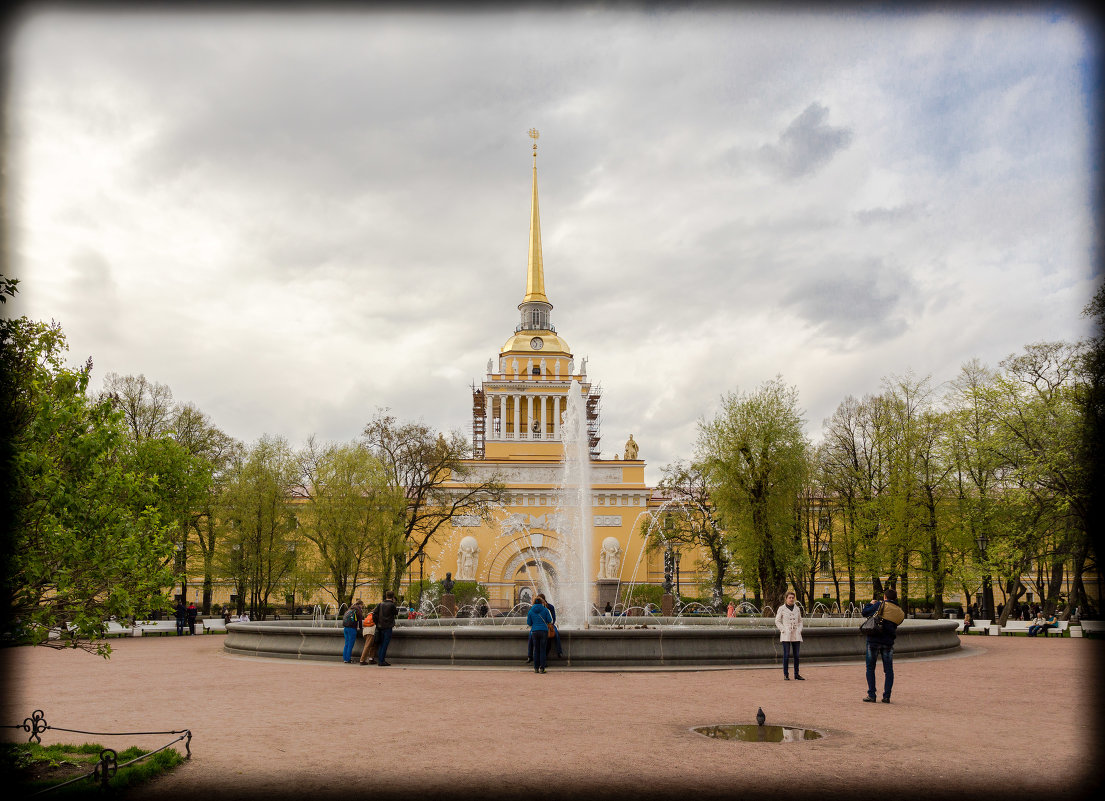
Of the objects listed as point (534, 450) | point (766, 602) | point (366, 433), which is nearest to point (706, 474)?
point (766, 602)

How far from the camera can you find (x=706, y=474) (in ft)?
→ 114

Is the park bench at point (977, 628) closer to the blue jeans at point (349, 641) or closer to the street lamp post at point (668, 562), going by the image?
the street lamp post at point (668, 562)

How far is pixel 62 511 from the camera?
26.3ft

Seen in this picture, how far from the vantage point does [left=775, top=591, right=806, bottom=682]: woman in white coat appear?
15073 millimetres

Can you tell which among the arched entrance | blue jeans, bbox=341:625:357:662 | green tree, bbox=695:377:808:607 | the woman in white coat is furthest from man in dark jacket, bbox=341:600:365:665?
the arched entrance

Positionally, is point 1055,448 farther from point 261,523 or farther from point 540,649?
point 261,523

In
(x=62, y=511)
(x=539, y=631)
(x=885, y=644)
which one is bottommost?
(x=539, y=631)

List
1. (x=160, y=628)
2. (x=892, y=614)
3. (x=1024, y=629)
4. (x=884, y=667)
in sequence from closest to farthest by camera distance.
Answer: (x=884, y=667) → (x=892, y=614) → (x=1024, y=629) → (x=160, y=628)

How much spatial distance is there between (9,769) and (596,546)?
187 feet

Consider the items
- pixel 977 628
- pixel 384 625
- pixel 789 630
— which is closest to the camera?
pixel 789 630

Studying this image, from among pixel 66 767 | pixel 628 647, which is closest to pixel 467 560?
pixel 628 647

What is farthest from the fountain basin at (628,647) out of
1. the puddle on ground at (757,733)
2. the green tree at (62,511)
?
the green tree at (62,511)

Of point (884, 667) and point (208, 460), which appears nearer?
point (884, 667)

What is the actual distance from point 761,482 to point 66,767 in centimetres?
2927
